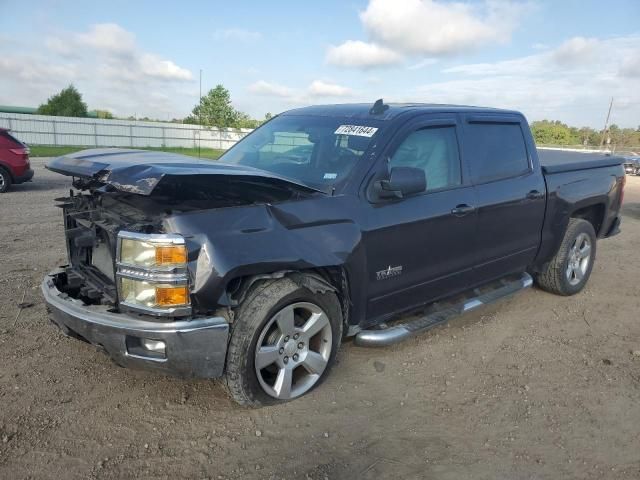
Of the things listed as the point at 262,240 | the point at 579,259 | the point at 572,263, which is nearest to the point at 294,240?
the point at 262,240

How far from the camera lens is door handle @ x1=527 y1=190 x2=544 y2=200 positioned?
4.71 metres

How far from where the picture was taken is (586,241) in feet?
18.7

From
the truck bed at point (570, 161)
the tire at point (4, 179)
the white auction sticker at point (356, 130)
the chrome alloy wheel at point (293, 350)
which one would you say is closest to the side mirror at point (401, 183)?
the white auction sticker at point (356, 130)

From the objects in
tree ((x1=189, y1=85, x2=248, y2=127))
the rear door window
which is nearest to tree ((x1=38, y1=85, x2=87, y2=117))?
tree ((x1=189, y1=85, x2=248, y2=127))

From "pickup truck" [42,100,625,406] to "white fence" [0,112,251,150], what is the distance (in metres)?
29.4

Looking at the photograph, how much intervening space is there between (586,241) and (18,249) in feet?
21.8

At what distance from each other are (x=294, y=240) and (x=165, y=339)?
0.89 metres

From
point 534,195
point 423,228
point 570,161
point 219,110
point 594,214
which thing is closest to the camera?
point 423,228

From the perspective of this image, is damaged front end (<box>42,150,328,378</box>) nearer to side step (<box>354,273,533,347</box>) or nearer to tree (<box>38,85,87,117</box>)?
side step (<box>354,273,533,347</box>)

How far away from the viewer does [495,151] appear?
4539 millimetres

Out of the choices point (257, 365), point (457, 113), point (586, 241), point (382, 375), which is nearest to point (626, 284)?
point (586, 241)

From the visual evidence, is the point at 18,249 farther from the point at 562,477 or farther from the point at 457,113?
the point at 562,477

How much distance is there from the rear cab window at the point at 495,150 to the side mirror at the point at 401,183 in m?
0.96

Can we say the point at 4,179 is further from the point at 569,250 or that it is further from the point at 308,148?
the point at 569,250
